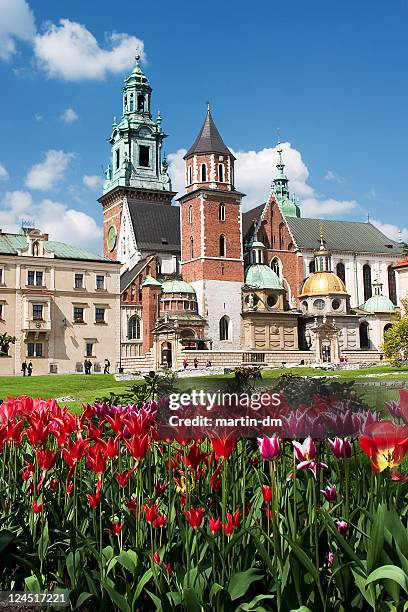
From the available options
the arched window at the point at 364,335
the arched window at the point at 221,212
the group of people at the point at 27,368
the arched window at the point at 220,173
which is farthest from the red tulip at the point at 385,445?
the arched window at the point at 364,335

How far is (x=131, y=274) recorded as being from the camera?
63219 mm

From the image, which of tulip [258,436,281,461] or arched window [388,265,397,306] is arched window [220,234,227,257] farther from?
tulip [258,436,281,461]

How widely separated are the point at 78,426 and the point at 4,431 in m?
0.46

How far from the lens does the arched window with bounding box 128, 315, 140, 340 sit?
192 feet

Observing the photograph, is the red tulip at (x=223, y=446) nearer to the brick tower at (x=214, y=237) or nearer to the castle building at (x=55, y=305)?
the castle building at (x=55, y=305)

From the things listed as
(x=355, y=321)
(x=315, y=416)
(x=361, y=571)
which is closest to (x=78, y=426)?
(x=315, y=416)

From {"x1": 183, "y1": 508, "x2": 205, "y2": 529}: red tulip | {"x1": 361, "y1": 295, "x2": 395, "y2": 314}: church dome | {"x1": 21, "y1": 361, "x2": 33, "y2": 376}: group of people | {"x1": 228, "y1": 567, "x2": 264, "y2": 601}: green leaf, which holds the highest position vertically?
{"x1": 361, "y1": 295, "x2": 395, "y2": 314}: church dome

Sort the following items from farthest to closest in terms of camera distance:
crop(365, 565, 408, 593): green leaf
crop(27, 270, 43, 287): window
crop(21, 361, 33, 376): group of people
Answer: crop(27, 270, 43, 287): window
crop(21, 361, 33, 376): group of people
crop(365, 565, 408, 593): green leaf

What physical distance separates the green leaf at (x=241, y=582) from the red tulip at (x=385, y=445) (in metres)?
0.82

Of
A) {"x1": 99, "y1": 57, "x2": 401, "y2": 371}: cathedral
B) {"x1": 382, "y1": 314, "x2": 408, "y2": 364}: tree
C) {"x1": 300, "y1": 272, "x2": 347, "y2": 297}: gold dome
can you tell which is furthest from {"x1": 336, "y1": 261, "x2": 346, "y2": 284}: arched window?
{"x1": 382, "y1": 314, "x2": 408, "y2": 364}: tree

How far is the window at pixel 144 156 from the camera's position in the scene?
3159 inches

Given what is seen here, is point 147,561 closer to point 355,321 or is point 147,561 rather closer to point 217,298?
point 217,298

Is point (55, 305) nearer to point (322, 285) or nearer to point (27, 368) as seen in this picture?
point (27, 368)

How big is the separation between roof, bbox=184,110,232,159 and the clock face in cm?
1716
